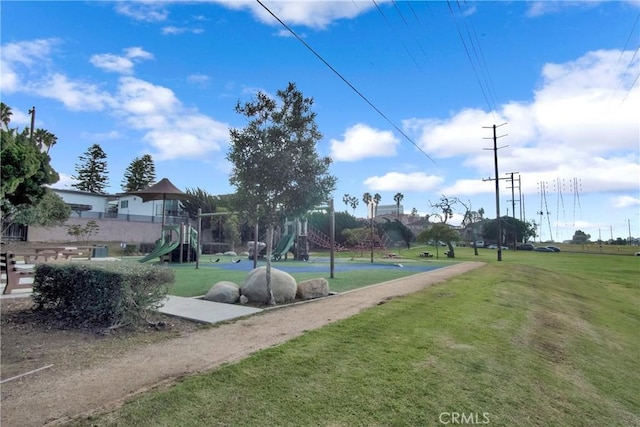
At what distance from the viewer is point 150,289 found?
607 centimetres

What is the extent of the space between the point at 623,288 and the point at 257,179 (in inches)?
689

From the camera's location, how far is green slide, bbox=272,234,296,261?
2564cm

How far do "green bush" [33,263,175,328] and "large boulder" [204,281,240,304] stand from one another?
2099 mm

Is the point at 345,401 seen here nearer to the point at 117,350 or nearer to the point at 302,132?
the point at 117,350

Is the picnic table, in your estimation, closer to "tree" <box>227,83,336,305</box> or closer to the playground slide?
the playground slide

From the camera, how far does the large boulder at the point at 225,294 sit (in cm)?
844

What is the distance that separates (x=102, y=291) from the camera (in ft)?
19.0

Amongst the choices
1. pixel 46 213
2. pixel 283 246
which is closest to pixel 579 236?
Result: pixel 283 246

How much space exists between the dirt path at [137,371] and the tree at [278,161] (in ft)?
7.24

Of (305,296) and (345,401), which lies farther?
(305,296)

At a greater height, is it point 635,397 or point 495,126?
point 495,126

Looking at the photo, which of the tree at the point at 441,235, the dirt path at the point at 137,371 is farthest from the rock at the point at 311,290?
the tree at the point at 441,235

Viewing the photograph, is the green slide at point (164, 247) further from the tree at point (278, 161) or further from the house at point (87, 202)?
the house at point (87, 202)

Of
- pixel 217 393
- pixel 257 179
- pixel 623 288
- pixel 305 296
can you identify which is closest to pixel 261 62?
pixel 257 179
